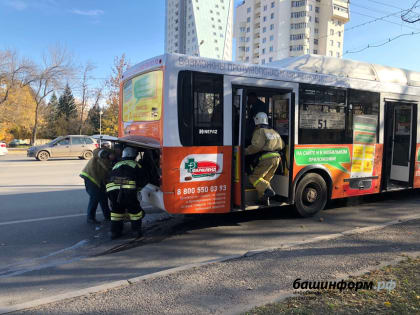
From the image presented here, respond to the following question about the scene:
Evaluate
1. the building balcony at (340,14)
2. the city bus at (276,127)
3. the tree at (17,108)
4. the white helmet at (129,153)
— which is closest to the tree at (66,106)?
the tree at (17,108)

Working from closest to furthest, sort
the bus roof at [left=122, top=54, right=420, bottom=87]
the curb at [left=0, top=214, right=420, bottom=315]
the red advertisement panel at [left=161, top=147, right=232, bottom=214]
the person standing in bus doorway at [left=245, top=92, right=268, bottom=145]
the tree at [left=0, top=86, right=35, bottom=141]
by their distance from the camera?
the curb at [left=0, top=214, right=420, bottom=315] → the red advertisement panel at [left=161, top=147, right=232, bottom=214] → the person standing in bus doorway at [left=245, top=92, right=268, bottom=145] → the bus roof at [left=122, top=54, right=420, bottom=87] → the tree at [left=0, top=86, right=35, bottom=141]

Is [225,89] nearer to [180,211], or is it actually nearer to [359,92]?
[180,211]

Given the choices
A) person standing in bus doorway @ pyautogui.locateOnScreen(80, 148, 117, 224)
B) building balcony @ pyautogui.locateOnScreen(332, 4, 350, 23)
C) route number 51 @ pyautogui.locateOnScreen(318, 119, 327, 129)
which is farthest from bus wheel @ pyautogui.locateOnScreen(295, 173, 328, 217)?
building balcony @ pyautogui.locateOnScreen(332, 4, 350, 23)

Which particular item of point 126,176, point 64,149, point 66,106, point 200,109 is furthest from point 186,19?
point 126,176

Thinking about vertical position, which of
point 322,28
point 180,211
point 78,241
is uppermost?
point 322,28

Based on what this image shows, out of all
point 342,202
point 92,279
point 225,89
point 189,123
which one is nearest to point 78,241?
point 92,279

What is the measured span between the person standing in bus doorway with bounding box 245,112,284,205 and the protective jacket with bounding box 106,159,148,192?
2.01m

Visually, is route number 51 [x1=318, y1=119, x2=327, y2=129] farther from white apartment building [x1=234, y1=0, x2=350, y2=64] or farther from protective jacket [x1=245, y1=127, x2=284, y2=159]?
white apartment building [x1=234, y1=0, x2=350, y2=64]

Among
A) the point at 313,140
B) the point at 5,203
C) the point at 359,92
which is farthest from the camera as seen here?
the point at 5,203

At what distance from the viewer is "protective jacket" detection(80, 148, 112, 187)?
604 centimetres

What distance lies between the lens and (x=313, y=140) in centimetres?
645

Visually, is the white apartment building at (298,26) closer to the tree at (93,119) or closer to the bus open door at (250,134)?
the tree at (93,119)

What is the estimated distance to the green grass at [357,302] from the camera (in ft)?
9.47

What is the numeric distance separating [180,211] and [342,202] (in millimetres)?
4810
